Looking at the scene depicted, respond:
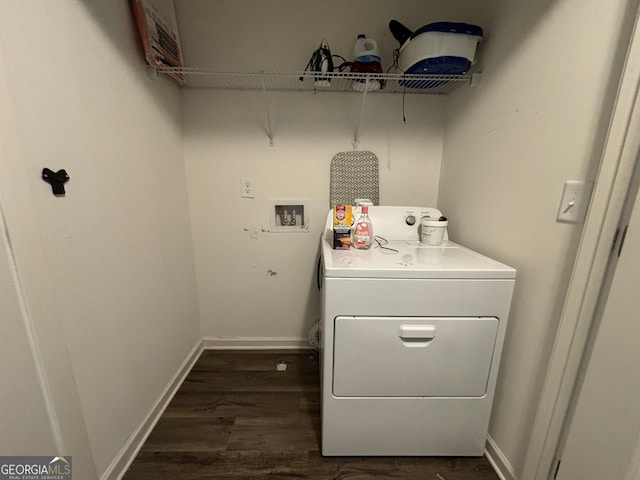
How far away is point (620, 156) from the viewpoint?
0.69 m

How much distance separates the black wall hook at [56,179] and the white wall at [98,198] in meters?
0.02

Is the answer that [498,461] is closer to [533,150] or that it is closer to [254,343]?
[533,150]

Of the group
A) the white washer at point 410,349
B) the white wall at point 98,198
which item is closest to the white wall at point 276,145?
the white wall at point 98,198

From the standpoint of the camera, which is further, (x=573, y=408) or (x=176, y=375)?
(x=176, y=375)

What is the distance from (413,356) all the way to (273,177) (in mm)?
1322

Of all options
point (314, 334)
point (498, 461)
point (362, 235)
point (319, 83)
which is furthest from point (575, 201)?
point (314, 334)

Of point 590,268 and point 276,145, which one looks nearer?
point 590,268

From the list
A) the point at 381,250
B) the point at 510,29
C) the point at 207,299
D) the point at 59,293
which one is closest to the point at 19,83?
the point at 59,293

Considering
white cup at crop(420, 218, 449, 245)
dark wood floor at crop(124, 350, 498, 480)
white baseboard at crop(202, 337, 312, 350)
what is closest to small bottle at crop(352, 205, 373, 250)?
white cup at crop(420, 218, 449, 245)

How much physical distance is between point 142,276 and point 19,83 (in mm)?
809

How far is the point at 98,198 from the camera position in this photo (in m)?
0.96

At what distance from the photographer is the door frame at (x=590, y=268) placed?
673mm

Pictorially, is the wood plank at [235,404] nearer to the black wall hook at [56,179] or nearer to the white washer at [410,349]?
the white washer at [410,349]

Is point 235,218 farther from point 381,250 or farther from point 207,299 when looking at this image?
point 381,250
